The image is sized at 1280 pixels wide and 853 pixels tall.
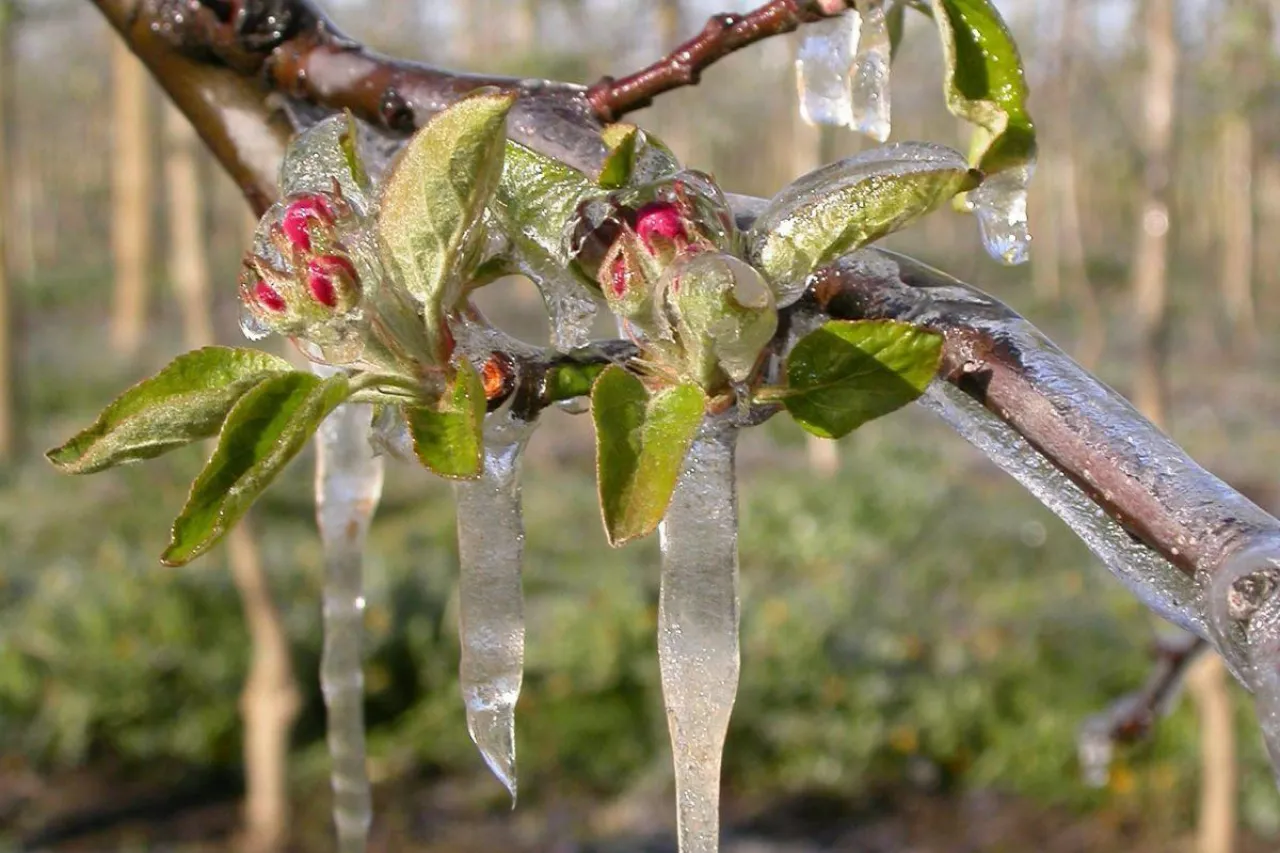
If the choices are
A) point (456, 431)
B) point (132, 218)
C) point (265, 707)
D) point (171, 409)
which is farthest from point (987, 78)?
point (132, 218)

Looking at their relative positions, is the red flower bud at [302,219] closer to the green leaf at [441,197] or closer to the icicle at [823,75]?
the green leaf at [441,197]

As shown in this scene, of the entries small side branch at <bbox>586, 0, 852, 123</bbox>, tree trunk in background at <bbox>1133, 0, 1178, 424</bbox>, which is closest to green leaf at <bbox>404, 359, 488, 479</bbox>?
small side branch at <bbox>586, 0, 852, 123</bbox>

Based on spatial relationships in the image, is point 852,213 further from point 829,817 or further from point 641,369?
point 829,817

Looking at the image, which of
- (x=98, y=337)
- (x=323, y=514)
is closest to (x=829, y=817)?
(x=323, y=514)

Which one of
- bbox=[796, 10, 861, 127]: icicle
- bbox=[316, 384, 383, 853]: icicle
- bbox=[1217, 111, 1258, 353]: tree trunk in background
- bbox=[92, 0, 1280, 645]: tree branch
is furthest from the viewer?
bbox=[1217, 111, 1258, 353]: tree trunk in background

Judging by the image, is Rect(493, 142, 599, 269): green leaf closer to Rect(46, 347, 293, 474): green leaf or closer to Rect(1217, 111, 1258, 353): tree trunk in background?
Rect(46, 347, 293, 474): green leaf

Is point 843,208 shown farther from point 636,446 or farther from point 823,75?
point 823,75
